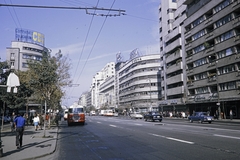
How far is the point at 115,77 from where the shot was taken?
144 m

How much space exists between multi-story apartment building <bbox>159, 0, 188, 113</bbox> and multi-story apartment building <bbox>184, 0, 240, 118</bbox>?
3.72 m

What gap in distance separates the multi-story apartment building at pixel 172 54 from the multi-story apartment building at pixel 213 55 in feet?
12.2

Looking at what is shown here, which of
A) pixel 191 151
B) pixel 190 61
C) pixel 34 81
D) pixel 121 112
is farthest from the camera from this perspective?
pixel 121 112

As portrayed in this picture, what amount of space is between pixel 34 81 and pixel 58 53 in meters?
9.41

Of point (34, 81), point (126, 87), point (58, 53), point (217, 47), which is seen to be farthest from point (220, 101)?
point (126, 87)

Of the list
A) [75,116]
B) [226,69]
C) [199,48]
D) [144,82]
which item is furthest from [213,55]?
[144,82]

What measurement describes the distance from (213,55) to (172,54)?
19776mm

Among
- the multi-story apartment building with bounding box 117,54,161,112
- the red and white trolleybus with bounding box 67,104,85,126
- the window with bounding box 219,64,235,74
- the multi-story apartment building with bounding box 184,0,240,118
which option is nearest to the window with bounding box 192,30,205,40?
the multi-story apartment building with bounding box 184,0,240,118

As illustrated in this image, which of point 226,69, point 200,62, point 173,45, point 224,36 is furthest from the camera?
point 173,45

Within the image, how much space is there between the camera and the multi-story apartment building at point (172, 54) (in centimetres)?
6469

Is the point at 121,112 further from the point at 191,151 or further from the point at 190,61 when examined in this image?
the point at 191,151

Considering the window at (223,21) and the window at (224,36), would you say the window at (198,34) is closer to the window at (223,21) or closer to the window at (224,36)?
the window at (223,21)

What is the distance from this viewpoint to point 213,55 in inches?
1969

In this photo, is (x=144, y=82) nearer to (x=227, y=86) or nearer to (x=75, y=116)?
(x=227, y=86)
